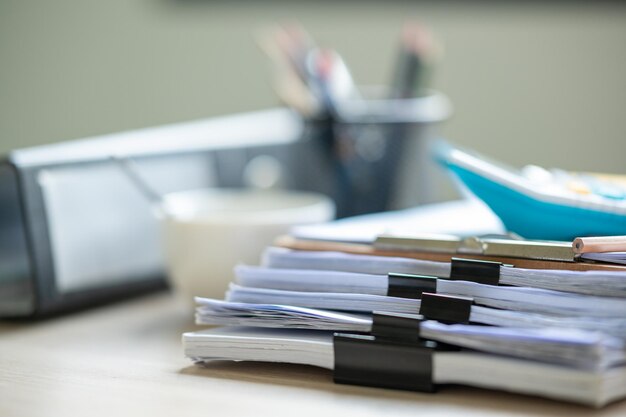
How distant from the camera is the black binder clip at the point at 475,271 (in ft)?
1.73

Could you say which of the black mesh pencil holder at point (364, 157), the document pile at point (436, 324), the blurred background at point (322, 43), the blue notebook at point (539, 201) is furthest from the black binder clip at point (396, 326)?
the blurred background at point (322, 43)

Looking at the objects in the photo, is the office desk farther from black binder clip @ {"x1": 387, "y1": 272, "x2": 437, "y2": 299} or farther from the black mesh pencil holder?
the black mesh pencil holder

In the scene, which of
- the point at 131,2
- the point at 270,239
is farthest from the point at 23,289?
the point at 131,2

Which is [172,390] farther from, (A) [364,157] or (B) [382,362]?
(A) [364,157]

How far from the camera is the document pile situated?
1.52 ft

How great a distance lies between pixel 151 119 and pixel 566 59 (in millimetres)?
1044

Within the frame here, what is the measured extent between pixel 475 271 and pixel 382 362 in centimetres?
8

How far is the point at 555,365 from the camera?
46 centimetres

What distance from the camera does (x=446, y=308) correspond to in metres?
0.51

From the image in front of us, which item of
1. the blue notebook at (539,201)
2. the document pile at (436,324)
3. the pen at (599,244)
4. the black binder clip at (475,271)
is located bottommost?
the document pile at (436,324)

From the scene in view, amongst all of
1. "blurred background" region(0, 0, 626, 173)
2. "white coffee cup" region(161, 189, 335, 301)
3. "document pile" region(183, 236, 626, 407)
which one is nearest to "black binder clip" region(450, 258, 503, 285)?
"document pile" region(183, 236, 626, 407)

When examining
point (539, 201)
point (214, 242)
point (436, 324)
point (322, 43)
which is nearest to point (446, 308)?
point (436, 324)

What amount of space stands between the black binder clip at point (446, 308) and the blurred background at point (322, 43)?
4.17ft

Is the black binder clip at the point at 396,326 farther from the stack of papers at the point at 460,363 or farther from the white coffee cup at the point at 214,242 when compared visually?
the white coffee cup at the point at 214,242
